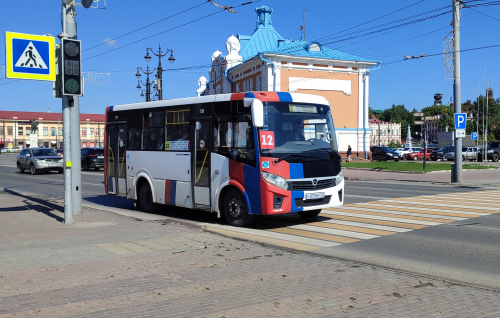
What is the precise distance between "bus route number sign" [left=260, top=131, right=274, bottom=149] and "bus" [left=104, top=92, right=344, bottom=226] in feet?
0.06

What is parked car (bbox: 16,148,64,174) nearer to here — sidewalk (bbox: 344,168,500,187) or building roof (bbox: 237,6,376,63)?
sidewalk (bbox: 344,168,500,187)

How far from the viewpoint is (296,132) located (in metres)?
10.1

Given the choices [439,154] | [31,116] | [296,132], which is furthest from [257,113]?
[31,116]

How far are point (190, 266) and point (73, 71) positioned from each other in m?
5.66

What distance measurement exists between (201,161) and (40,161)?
2329 centimetres

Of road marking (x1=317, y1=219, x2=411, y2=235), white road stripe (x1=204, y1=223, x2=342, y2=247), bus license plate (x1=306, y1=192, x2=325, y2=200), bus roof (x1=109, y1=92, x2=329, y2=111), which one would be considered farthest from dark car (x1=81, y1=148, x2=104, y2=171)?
bus license plate (x1=306, y1=192, x2=325, y2=200)

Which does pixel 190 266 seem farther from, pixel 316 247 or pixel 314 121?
pixel 314 121

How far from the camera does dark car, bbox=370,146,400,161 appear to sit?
2051 inches

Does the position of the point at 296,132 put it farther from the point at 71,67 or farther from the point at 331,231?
the point at 71,67

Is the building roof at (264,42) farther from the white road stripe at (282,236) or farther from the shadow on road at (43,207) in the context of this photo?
the white road stripe at (282,236)

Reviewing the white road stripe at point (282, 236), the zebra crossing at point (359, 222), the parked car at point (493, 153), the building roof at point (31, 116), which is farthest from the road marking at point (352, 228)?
the building roof at point (31, 116)

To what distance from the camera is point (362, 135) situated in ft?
162

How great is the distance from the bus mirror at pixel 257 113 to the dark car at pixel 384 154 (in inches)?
1770

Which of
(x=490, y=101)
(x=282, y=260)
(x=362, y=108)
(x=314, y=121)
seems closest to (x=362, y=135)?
(x=362, y=108)
